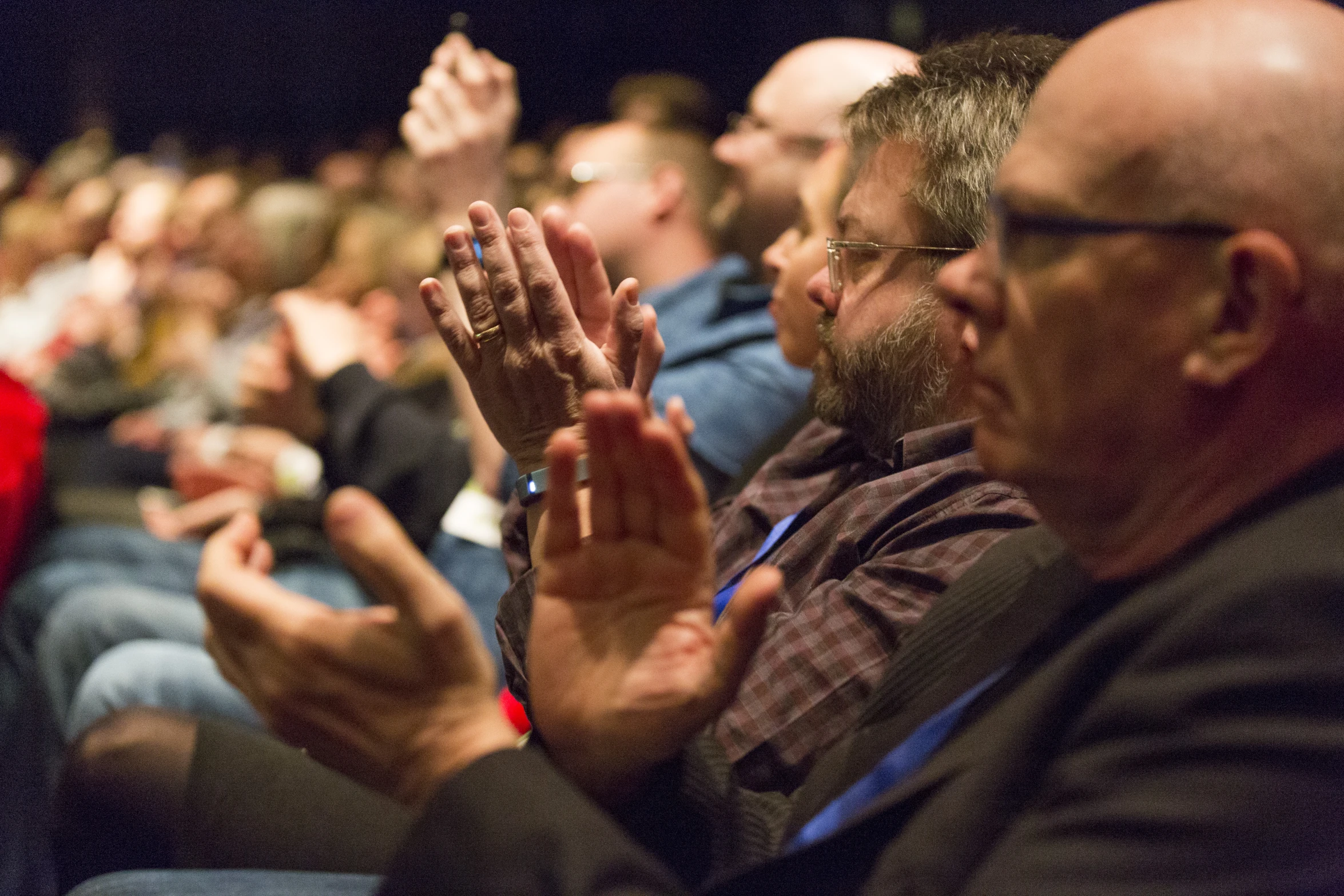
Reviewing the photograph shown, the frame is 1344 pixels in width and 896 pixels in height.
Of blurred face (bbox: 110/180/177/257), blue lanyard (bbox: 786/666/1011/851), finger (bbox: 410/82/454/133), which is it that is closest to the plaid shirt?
blue lanyard (bbox: 786/666/1011/851)

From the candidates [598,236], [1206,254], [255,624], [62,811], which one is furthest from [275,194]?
[1206,254]

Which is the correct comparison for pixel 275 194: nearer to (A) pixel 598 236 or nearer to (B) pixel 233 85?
(A) pixel 598 236

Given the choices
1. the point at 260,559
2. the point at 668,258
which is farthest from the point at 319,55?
the point at 260,559

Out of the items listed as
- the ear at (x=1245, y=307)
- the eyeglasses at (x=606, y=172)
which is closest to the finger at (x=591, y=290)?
the ear at (x=1245, y=307)

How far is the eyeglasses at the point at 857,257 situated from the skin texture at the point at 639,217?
1.06 m

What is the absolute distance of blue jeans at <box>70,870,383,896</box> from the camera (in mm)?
985

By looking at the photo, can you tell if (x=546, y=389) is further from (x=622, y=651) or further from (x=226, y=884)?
(x=226, y=884)

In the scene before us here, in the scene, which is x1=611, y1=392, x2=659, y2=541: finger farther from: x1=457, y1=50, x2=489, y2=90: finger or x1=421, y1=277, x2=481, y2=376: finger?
x1=457, y1=50, x2=489, y2=90: finger

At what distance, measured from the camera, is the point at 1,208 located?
500 centimetres

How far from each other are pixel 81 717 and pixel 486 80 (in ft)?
3.60

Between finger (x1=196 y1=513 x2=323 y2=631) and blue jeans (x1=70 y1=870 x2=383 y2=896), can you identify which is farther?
blue jeans (x1=70 y1=870 x2=383 y2=896)

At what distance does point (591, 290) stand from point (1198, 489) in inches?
24.5

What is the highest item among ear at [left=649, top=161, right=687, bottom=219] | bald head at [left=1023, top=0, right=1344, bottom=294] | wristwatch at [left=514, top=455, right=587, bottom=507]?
bald head at [left=1023, top=0, right=1344, bottom=294]

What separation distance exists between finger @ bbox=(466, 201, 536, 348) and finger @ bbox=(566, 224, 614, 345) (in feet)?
0.29
